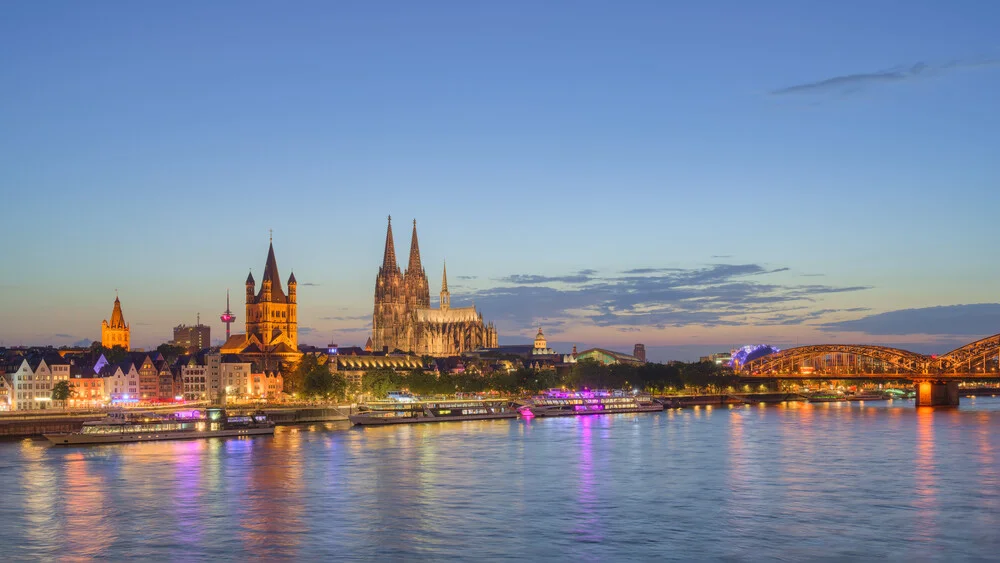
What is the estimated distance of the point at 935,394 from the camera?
130375 millimetres

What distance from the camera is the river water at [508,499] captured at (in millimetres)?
32781

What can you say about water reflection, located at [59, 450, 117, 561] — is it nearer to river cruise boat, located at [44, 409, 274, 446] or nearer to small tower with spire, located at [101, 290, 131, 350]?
river cruise boat, located at [44, 409, 274, 446]

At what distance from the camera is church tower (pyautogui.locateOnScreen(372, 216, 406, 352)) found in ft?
650

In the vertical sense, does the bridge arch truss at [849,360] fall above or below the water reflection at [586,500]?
above

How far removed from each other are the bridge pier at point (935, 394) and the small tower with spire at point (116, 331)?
4203 inches

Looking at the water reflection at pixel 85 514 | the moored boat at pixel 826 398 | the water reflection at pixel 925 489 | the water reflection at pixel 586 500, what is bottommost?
the moored boat at pixel 826 398

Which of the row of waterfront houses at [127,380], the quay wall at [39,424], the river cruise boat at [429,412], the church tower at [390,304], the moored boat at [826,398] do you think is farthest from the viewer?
the church tower at [390,304]

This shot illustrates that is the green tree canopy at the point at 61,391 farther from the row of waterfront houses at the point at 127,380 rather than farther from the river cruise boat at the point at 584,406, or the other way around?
the river cruise boat at the point at 584,406

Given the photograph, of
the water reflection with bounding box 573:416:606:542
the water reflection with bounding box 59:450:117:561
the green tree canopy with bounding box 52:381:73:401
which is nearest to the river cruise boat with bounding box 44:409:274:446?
the green tree canopy with bounding box 52:381:73:401

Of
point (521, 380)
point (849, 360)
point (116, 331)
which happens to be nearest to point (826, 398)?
point (849, 360)

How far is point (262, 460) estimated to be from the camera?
5725cm

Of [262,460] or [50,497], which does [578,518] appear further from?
[262,460]

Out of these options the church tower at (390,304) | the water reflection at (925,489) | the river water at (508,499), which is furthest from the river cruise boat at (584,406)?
the church tower at (390,304)

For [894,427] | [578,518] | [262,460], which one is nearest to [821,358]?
[894,427]
